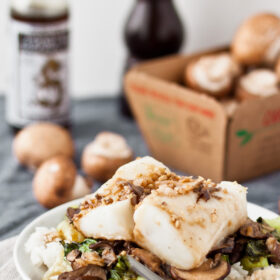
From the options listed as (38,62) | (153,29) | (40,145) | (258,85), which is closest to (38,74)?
(38,62)

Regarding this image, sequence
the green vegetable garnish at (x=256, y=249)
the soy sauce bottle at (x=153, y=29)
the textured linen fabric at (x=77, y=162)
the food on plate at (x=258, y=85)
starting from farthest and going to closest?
the soy sauce bottle at (x=153, y=29), the food on plate at (x=258, y=85), the textured linen fabric at (x=77, y=162), the green vegetable garnish at (x=256, y=249)

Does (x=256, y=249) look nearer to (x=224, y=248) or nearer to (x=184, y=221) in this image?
(x=224, y=248)

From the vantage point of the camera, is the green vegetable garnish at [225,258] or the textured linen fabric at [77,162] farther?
the textured linen fabric at [77,162]

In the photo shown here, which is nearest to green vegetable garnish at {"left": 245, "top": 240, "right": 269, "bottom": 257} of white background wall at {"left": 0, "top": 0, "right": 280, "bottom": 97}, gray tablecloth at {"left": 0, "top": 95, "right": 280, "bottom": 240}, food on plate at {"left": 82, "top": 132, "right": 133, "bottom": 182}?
gray tablecloth at {"left": 0, "top": 95, "right": 280, "bottom": 240}

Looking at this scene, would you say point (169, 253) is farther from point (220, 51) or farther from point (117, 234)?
point (220, 51)

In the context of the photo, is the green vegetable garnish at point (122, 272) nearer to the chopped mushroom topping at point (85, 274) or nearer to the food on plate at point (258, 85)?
Answer: the chopped mushroom topping at point (85, 274)

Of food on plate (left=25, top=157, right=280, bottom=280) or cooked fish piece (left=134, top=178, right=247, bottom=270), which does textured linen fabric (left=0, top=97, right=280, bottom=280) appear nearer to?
food on plate (left=25, top=157, right=280, bottom=280)

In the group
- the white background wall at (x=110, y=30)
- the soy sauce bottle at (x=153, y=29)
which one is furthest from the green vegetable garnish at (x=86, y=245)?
the white background wall at (x=110, y=30)
